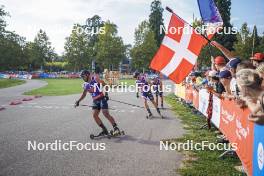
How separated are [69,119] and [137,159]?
6.16 m

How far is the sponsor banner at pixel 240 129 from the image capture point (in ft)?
16.9

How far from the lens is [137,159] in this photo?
6930mm

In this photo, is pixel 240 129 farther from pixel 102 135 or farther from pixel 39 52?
pixel 39 52

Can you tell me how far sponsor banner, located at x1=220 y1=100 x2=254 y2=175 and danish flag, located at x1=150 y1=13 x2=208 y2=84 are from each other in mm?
1334

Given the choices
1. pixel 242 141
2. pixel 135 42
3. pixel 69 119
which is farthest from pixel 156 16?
pixel 242 141

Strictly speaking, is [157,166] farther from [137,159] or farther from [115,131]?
[115,131]

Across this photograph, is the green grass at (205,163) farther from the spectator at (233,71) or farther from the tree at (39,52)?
the tree at (39,52)

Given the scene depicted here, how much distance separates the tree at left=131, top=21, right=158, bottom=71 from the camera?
72438 mm

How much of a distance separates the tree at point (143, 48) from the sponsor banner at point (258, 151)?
67.3 meters

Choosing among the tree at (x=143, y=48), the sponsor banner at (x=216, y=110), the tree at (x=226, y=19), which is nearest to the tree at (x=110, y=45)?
the tree at (x=143, y=48)

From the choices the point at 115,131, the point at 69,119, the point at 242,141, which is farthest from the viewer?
the point at 69,119

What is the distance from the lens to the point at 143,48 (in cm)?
7212

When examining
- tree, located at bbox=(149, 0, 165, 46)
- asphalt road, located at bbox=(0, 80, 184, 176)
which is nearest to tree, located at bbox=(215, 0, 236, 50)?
tree, located at bbox=(149, 0, 165, 46)

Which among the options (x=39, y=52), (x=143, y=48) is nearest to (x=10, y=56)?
(x=39, y=52)
